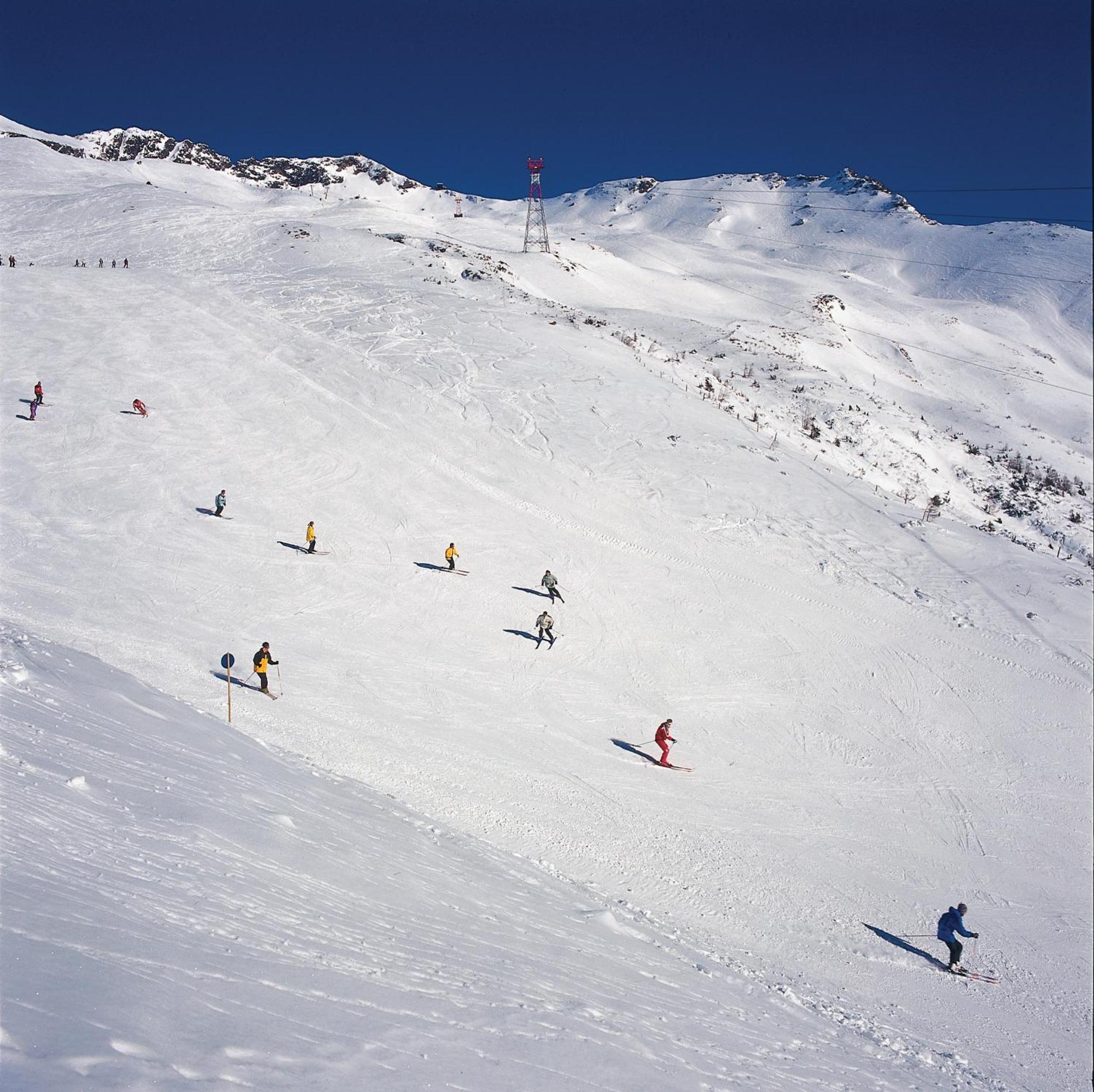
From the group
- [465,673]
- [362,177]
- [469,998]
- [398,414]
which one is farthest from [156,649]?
[362,177]

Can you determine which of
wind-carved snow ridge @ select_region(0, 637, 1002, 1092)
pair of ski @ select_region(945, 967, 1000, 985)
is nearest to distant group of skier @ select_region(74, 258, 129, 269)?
wind-carved snow ridge @ select_region(0, 637, 1002, 1092)

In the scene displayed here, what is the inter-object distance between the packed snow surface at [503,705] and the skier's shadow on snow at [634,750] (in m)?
0.34

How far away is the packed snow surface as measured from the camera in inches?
222

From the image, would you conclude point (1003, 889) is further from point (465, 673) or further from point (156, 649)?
point (156, 649)

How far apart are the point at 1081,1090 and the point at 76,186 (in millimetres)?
87100

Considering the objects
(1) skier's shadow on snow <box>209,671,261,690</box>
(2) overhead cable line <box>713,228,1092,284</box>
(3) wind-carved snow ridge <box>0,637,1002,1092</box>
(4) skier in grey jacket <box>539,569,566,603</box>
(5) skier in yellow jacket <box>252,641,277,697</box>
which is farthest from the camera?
(2) overhead cable line <box>713,228,1092,284</box>

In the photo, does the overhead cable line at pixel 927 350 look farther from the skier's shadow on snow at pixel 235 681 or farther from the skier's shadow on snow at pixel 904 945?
the skier's shadow on snow at pixel 235 681

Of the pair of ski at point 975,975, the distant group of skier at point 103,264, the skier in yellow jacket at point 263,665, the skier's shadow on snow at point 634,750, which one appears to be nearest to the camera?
the pair of ski at point 975,975

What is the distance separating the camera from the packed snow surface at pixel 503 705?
565cm

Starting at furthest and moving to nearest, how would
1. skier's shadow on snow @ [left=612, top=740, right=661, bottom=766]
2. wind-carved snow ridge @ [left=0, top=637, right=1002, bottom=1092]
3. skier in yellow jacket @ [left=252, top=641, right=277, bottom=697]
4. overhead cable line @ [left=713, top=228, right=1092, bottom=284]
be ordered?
overhead cable line @ [left=713, top=228, right=1092, bottom=284] → skier's shadow on snow @ [left=612, top=740, right=661, bottom=766] → skier in yellow jacket @ [left=252, top=641, right=277, bottom=697] → wind-carved snow ridge @ [left=0, top=637, right=1002, bottom=1092]

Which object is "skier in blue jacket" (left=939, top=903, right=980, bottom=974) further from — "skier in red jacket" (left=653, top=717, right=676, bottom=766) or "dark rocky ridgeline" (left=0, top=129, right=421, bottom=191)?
"dark rocky ridgeline" (left=0, top=129, right=421, bottom=191)

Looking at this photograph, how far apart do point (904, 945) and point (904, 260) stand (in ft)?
396

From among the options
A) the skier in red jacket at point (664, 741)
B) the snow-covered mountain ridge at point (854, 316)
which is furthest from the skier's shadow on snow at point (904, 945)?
the snow-covered mountain ridge at point (854, 316)

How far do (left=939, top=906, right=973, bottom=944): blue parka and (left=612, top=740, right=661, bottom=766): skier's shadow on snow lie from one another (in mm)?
5553
